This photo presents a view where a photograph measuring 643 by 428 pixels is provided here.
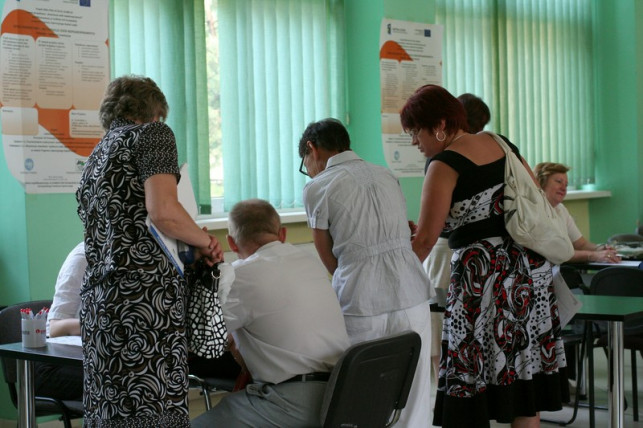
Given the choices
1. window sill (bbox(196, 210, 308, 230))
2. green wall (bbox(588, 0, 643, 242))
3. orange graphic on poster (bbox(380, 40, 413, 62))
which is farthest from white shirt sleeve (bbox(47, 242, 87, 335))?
green wall (bbox(588, 0, 643, 242))

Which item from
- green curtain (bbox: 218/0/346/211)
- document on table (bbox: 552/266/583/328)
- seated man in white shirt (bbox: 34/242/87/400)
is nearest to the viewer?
document on table (bbox: 552/266/583/328)

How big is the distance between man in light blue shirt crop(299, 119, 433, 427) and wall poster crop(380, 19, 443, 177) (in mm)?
3109

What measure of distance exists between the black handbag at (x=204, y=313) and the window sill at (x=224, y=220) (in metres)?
2.50

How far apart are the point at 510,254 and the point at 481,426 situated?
0.59m

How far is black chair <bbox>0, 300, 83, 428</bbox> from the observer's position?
333cm

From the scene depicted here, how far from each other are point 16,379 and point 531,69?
6086mm

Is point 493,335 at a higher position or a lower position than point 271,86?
lower

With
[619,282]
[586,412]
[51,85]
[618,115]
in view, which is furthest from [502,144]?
[618,115]

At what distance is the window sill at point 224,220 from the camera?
5305 millimetres

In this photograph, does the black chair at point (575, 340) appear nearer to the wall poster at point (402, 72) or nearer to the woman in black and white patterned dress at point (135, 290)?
the wall poster at point (402, 72)

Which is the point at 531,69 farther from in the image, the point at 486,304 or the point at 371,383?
the point at 371,383

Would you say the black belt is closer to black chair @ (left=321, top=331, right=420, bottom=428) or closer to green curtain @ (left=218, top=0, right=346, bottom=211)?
black chair @ (left=321, top=331, right=420, bottom=428)

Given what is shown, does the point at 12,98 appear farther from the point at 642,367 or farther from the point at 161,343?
the point at 642,367

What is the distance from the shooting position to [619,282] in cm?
468
